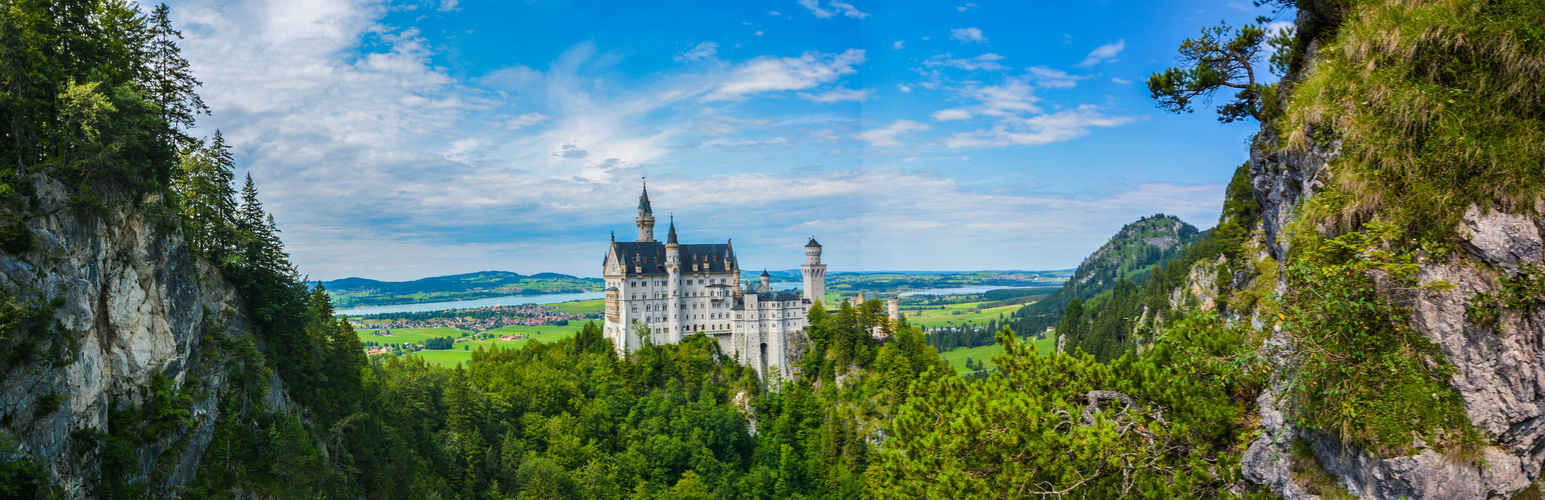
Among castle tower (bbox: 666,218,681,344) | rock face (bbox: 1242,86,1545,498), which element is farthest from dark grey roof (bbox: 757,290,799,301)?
rock face (bbox: 1242,86,1545,498)

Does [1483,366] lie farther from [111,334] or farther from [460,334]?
[460,334]

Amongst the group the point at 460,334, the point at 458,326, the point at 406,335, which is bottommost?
the point at 460,334

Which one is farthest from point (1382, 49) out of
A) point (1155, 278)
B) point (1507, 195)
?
point (1155, 278)

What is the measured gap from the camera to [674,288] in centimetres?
7856

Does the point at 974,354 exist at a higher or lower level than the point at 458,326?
lower

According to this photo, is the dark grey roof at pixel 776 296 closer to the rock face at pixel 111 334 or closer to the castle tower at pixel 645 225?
the castle tower at pixel 645 225

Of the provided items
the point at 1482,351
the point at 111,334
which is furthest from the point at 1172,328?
the point at 111,334

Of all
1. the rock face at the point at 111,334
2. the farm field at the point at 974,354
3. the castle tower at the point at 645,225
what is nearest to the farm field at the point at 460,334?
the castle tower at the point at 645,225

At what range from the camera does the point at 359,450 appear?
1715 inches

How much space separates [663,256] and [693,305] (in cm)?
626

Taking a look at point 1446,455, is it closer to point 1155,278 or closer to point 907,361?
point 907,361

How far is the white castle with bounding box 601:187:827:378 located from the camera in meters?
77.5

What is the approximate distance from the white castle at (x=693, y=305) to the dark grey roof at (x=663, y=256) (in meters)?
0.11

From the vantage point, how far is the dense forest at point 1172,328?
11.2m
